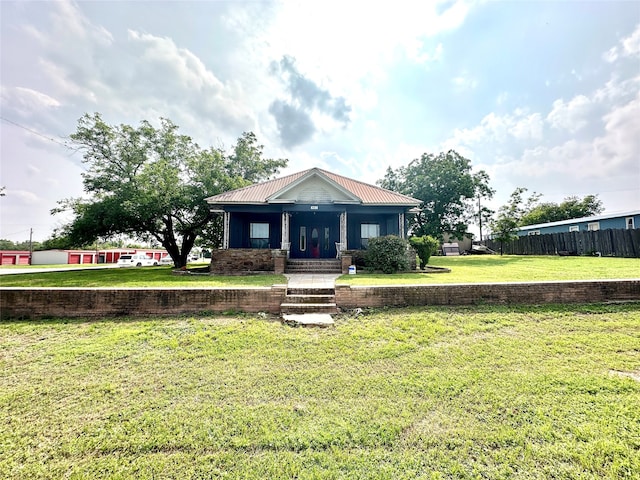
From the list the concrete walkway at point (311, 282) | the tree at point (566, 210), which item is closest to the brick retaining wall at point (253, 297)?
the concrete walkway at point (311, 282)

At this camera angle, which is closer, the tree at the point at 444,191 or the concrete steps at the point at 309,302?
the concrete steps at the point at 309,302

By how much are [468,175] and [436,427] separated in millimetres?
24662

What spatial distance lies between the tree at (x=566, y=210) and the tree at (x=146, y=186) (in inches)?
1661

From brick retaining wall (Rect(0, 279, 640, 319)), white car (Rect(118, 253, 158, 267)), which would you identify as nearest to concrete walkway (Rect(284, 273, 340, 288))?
brick retaining wall (Rect(0, 279, 640, 319))

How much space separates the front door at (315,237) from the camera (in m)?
15.3

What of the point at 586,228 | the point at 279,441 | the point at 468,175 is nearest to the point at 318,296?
the point at 279,441

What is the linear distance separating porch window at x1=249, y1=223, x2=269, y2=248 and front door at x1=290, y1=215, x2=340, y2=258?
4.85 ft

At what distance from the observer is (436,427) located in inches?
103

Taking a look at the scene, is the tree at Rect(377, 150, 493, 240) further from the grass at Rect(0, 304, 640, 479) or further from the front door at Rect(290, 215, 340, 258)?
the grass at Rect(0, 304, 640, 479)

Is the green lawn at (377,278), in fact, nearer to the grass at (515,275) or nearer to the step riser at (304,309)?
the grass at (515,275)

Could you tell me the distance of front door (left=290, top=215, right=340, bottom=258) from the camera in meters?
15.3

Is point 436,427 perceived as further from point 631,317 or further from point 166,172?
point 166,172

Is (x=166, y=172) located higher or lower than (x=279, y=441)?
higher

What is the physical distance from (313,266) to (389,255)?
3.51 m
